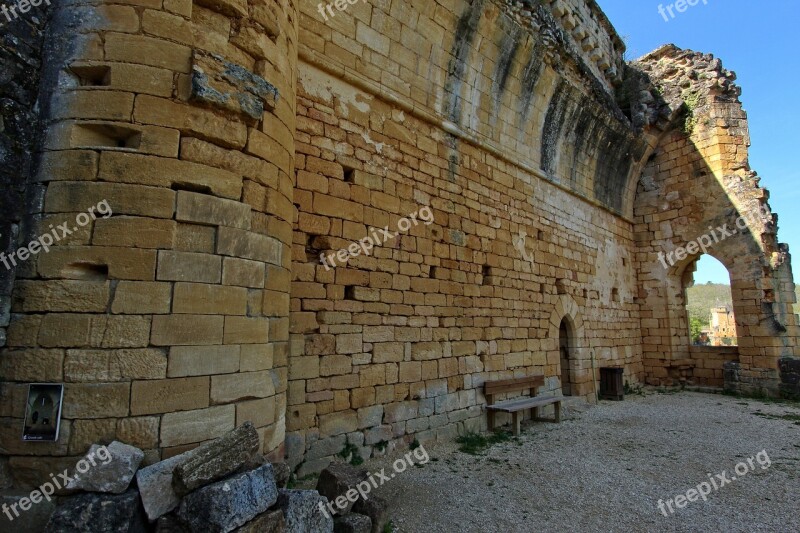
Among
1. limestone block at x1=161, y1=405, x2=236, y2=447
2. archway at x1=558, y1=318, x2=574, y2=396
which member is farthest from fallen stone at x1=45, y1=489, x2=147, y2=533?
archway at x1=558, y1=318, x2=574, y2=396

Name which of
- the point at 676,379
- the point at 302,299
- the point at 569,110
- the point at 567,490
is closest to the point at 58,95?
the point at 302,299

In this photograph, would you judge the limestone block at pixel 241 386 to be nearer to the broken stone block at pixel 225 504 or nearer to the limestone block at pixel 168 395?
the limestone block at pixel 168 395

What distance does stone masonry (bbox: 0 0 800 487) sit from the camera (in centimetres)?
305

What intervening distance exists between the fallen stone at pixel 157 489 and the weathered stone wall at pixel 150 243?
0.47ft

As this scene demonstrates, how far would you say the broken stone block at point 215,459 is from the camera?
2.81 metres

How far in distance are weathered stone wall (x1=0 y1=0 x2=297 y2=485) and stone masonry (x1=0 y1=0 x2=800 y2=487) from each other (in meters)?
0.02

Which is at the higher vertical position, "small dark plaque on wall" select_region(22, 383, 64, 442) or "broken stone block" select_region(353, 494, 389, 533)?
"small dark plaque on wall" select_region(22, 383, 64, 442)

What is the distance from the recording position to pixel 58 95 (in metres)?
3.26

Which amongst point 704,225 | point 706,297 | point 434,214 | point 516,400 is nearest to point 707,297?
point 706,297

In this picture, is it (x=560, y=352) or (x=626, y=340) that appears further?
(x=626, y=340)

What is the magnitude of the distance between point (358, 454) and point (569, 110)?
8093mm

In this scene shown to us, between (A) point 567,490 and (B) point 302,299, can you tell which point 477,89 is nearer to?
(B) point 302,299

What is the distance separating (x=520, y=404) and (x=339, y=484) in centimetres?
424

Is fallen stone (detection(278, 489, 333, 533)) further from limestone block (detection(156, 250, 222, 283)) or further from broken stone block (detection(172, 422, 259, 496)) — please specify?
limestone block (detection(156, 250, 222, 283))
